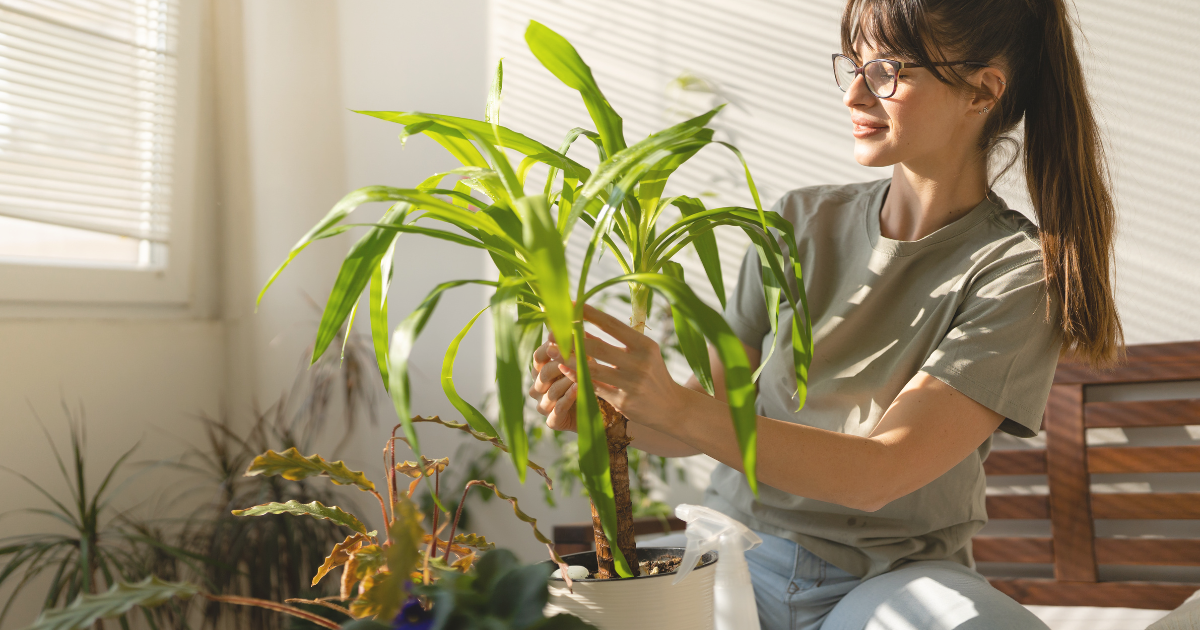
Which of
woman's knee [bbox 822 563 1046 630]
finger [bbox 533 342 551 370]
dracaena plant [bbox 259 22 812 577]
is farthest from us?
woman's knee [bbox 822 563 1046 630]

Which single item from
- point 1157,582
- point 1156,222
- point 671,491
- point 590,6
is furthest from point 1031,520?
point 590,6

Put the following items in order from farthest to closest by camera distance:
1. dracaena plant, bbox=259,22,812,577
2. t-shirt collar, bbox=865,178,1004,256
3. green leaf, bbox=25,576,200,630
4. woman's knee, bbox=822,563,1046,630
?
1. t-shirt collar, bbox=865,178,1004,256
2. woman's knee, bbox=822,563,1046,630
3. dracaena plant, bbox=259,22,812,577
4. green leaf, bbox=25,576,200,630

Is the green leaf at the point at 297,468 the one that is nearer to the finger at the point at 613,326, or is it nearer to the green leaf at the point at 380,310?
the green leaf at the point at 380,310

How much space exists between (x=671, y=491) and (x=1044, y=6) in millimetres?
1471

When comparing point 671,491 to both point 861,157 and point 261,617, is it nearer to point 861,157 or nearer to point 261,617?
point 261,617

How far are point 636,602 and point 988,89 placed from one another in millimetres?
954

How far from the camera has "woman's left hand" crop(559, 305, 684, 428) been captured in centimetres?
77

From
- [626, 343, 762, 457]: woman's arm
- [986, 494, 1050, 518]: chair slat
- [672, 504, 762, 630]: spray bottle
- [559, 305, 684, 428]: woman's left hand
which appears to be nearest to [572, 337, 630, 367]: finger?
[559, 305, 684, 428]: woman's left hand

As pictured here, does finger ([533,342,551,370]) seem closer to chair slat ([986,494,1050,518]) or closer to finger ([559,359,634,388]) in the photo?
finger ([559,359,634,388])

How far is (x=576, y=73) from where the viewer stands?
2.55ft

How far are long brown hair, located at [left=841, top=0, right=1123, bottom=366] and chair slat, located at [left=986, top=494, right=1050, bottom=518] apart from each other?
67 centimetres

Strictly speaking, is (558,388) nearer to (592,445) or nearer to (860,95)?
(592,445)

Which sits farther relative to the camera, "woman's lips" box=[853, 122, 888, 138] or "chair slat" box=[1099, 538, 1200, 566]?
"chair slat" box=[1099, 538, 1200, 566]

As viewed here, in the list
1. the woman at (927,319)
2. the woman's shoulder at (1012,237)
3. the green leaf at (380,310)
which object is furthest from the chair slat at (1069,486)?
the green leaf at (380,310)
